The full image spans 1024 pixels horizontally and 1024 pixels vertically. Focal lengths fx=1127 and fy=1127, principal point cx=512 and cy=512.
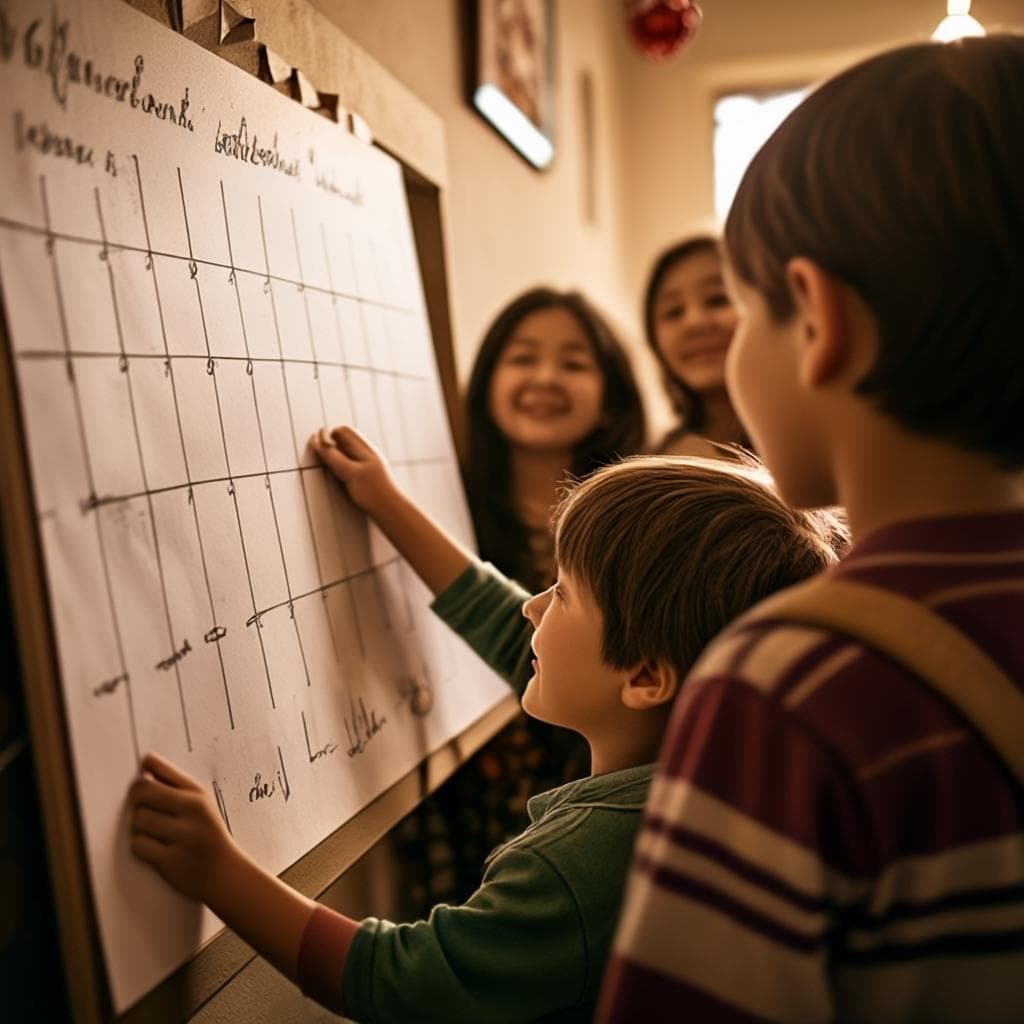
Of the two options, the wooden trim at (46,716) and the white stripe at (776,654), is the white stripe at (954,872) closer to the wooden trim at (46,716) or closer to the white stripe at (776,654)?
the white stripe at (776,654)

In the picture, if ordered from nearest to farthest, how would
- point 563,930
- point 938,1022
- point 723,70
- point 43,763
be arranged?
point 938,1022
point 43,763
point 563,930
point 723,70

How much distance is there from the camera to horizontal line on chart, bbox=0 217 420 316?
25.1 inches

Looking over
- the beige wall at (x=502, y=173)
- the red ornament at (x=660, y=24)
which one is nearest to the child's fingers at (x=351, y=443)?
the beige wall at (x=502, y=173)

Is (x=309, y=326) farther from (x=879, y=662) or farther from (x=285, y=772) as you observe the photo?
(x=879, y=662)

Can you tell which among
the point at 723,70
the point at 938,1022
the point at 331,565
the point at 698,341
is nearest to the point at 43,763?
the point at 331,565

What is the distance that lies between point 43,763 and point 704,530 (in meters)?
0.45

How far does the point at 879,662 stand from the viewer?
19.5 inches

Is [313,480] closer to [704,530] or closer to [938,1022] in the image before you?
[704,530]

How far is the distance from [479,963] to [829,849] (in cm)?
31

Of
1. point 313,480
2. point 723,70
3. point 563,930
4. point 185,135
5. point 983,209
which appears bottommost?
point 563,930

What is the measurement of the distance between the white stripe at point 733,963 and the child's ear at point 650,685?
0.31m

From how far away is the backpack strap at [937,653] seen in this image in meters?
0.49

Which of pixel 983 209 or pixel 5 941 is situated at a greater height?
pixel 983 209

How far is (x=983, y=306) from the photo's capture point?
1.71ft
